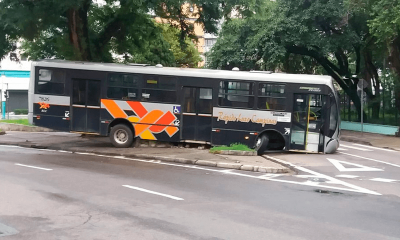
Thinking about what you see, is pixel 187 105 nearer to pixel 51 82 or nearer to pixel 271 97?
pixel 271 97

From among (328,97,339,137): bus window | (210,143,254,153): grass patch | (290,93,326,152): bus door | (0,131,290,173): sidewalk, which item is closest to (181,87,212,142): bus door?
(0,131,290,173): sidewalk

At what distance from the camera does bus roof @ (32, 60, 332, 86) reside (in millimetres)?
20391

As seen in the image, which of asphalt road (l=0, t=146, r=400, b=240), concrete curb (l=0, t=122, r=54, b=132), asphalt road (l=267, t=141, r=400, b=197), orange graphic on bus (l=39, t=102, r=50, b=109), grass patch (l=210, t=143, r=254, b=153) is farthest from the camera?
concrete curb (l=0, t=122, r=54, b=132)

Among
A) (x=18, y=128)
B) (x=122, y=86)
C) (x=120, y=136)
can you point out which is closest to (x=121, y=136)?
(x=120, y=136)

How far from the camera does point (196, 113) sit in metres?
20.8

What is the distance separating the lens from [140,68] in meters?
21.2

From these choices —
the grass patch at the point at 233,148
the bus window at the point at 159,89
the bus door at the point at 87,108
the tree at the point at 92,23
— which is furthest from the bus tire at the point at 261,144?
the tree at the point at 92,23

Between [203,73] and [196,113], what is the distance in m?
1.53

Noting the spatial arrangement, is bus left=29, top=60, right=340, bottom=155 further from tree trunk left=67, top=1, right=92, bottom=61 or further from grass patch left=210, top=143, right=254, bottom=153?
tree trunk left=67, top=1, right=92, bottom=61

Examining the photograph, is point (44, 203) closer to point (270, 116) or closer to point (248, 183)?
point (248, 183)

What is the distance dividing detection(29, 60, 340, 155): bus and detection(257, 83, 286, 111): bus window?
0.12 feet

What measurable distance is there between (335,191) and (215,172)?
148 inches

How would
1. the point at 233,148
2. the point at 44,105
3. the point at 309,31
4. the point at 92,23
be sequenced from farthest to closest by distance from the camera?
the point at 309,31
the point at 92,23
the point at 44,105
the point at 233,148

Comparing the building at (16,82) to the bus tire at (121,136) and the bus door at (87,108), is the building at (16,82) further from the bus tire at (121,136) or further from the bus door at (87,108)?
the bus tire at (121,136)
